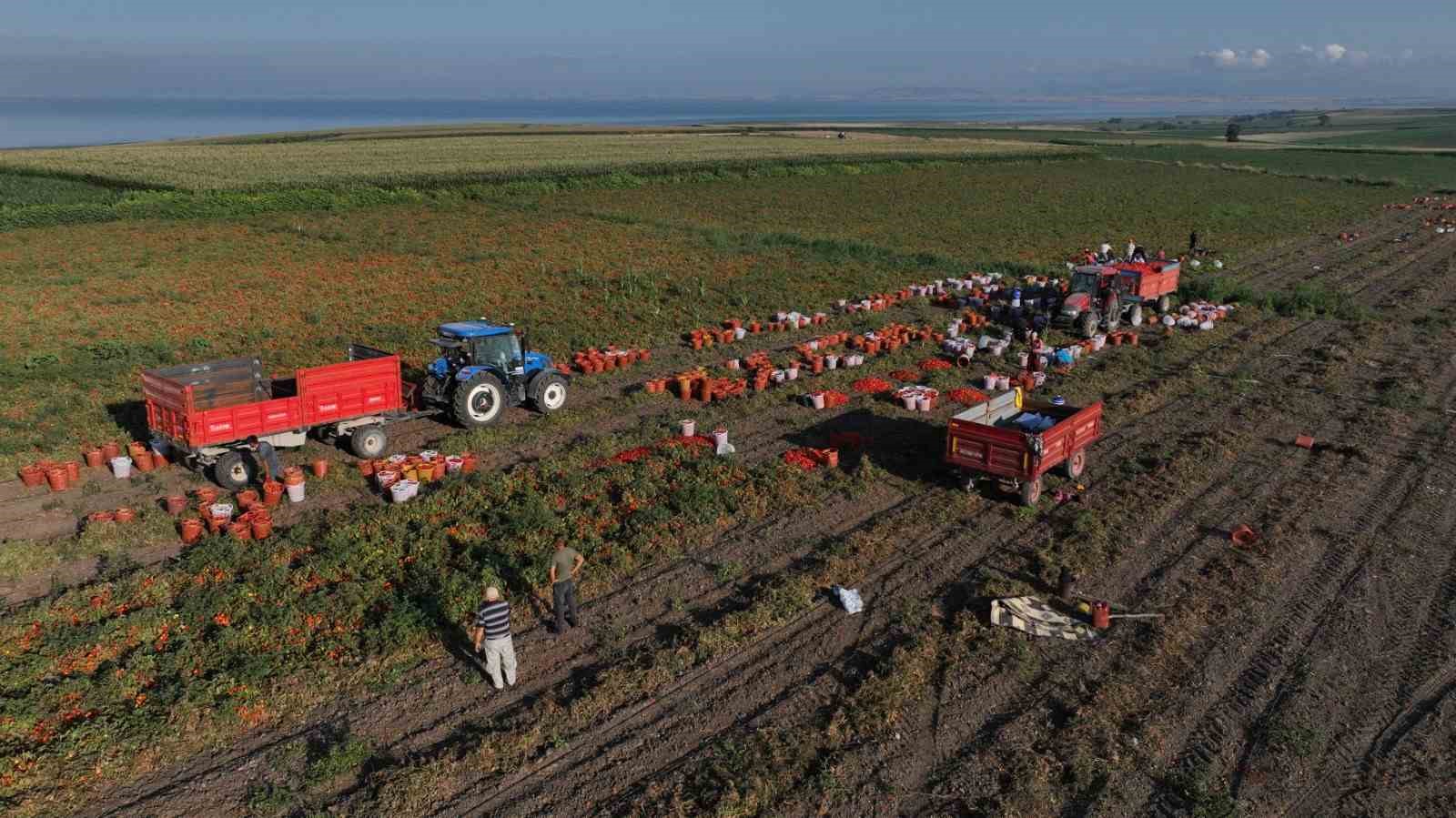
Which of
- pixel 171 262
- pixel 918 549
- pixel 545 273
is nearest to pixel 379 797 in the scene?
pixel 918 549

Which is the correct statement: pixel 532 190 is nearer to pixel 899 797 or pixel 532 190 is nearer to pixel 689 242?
pixel 689 242

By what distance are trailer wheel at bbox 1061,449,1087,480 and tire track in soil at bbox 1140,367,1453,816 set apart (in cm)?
326

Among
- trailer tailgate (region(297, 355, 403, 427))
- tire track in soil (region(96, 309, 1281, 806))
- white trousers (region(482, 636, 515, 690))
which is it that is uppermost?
trailer tailgate (region(297, 355, 403, 427))

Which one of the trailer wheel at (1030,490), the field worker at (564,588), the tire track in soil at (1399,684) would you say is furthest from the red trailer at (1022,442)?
the field worker at (564,588)

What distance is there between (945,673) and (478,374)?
1092 centimetres

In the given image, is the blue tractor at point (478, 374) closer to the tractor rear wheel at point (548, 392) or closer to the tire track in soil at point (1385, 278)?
the tractor rear wheel at point (548, 392)

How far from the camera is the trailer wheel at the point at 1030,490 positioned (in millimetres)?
14355

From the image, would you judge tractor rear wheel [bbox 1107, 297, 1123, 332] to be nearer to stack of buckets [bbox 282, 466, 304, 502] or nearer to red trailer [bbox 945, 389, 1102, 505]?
red trailer [bbox 945, 389, 1102, 505]

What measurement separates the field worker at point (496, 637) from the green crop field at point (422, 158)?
5841 centimetres

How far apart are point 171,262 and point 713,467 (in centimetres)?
3027

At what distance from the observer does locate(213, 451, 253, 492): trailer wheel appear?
1503cm

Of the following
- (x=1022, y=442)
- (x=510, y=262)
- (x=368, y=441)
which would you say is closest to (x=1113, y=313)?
(x=1022, y=442)

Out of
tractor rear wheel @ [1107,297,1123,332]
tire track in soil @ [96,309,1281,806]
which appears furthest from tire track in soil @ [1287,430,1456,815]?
tractor rear wheel @ [1107,297,1123,332]

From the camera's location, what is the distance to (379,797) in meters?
8.38
